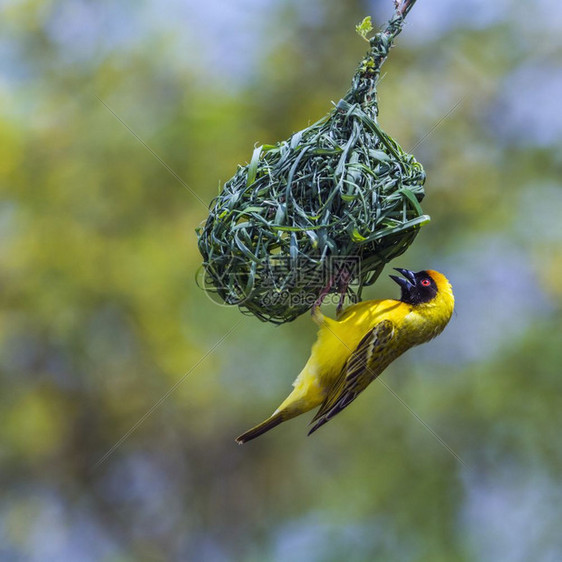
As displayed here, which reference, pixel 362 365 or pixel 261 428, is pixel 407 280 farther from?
pixel 261 428

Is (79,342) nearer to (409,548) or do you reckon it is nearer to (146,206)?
(146,206)

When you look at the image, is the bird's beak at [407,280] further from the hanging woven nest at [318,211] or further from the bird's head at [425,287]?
the hanging woven nest at [318,211]

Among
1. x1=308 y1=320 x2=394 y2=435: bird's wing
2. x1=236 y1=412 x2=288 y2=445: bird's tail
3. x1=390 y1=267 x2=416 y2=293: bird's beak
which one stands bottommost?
x1=236 y1=412 x2=288 y2=445: bird's tail

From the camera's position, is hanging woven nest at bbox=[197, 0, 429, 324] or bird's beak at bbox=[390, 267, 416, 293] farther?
bird's beak at bbox=[390, 267, 416, 293]

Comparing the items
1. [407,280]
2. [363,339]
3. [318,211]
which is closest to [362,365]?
[363,339]

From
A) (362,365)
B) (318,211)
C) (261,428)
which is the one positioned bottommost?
(261,428)

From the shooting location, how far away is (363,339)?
3236 millimetres

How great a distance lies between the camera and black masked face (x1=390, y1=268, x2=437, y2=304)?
328 cm

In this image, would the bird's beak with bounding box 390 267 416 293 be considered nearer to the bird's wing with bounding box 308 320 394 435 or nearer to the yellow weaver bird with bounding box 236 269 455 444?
the yellow weaver bird with bounding box 236 269 455 444

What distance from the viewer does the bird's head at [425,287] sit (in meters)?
3.28

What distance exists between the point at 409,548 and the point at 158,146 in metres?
4.26

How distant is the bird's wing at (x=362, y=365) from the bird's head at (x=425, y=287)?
0.18m

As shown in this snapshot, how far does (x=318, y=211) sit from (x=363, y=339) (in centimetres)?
71

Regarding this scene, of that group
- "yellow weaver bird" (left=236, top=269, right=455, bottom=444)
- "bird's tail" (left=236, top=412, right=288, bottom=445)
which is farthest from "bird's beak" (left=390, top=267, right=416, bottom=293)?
"bird's tail" (left=236, top=412, right=288, bottom=445)
